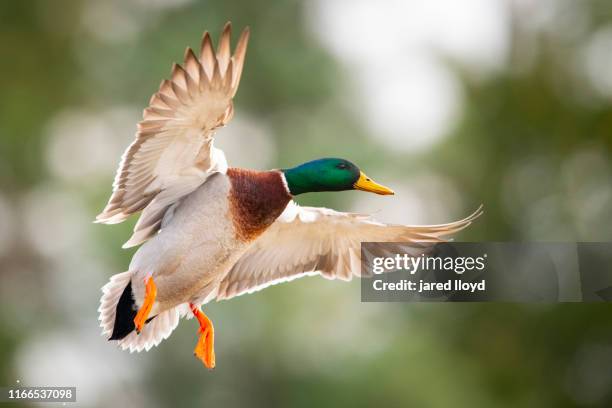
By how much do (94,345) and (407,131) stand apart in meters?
2.65

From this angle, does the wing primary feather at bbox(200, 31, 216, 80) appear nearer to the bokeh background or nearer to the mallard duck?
the mallard duck

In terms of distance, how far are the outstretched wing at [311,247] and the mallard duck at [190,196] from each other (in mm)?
274

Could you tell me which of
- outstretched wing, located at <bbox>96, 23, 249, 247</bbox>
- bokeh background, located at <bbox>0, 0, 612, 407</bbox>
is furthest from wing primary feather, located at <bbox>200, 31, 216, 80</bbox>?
bokeh background, located at <bbox>0, 0, 612, 407</bbox>

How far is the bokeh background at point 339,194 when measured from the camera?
21.6 ft

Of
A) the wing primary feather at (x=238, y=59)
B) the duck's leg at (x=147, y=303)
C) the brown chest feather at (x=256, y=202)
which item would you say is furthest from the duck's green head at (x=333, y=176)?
the duck's leg at (x=147, y=303)

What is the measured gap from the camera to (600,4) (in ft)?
22.2

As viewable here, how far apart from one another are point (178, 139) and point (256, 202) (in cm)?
28

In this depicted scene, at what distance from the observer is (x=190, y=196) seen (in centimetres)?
307

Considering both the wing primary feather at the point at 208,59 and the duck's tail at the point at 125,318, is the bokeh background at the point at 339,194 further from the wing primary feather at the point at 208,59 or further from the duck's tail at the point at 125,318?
the wing primary feather at the point at 208,59

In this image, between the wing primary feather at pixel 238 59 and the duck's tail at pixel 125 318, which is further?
the duck's tail at pixel 125 318

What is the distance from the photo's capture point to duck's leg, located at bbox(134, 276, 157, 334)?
9.14 feet

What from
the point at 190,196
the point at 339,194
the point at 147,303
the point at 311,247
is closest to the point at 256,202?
the point at 190,196

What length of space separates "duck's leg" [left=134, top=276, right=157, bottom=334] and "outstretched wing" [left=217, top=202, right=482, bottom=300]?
587mm

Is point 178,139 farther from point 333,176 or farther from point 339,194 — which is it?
point 339,194
